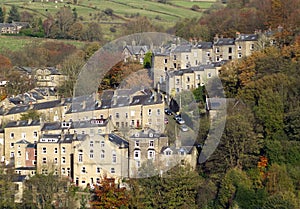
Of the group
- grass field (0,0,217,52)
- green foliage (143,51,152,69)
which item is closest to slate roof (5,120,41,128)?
green foliage (143,51,152,69)

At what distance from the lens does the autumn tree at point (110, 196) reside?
105ft

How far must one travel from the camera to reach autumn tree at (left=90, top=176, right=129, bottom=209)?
3200 centimetres

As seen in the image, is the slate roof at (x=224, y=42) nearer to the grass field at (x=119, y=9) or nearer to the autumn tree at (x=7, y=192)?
the autumn tree at (x=7, y=192)

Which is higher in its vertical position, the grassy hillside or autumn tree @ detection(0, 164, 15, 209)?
the grassy hillside

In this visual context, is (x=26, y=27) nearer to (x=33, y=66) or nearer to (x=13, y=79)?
(x=33, y=66)

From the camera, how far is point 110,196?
32000mm

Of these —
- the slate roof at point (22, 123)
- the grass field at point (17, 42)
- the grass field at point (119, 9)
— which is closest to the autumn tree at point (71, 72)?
the slate roof at point (22, 123)

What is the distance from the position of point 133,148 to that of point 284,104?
625 centimetres

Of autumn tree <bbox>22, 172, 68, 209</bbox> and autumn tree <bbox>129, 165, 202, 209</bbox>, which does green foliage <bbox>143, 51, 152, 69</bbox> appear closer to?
autumn tree <bbox>22, 172, 68, 209</bbox>

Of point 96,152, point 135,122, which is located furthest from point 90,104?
point 96,152

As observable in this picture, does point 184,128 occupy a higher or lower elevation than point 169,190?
higher

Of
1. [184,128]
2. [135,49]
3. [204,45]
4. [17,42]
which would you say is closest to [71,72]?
[135,49]

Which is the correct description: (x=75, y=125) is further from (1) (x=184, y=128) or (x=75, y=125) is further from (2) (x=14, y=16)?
(2) (x=14, y=16)

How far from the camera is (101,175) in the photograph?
33.4 m
